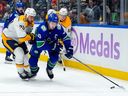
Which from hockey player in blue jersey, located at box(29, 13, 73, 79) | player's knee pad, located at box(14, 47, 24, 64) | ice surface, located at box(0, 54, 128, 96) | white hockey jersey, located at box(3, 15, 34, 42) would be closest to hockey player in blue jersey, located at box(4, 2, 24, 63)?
white hockey jersey, located at box(3, 15, 34, 42)

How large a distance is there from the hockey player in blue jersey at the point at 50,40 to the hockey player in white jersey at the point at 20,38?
15 centimetres

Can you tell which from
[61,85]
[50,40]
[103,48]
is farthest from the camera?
[103,48]

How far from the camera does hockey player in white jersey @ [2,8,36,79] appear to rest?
29.8 ft

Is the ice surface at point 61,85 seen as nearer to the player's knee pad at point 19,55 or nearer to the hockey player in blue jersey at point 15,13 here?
the player's knee pad at point 19,55

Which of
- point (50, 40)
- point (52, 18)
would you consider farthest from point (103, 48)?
point (52, 18)

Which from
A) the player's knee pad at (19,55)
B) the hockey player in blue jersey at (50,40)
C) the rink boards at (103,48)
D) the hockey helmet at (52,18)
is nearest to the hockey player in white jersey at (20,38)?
the player's knee pad at (19,55)

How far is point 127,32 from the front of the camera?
957 cm

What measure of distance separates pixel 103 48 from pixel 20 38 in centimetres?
199

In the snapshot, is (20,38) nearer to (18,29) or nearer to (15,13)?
(18,29)

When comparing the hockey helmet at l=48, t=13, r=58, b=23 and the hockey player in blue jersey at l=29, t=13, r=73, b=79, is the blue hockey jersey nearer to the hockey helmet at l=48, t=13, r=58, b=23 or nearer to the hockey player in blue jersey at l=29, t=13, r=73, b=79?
the hockey player in blue jersey at l=29, t=13, r=73, b=79

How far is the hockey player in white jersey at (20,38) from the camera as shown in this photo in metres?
9.09

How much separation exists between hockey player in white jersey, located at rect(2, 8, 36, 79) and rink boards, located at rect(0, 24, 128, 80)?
1639 millimetres

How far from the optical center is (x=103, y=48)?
10.3m

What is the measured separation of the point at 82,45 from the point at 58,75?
3.46 feet
